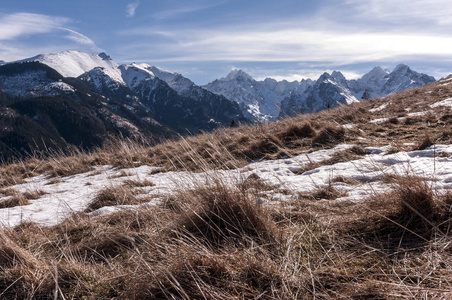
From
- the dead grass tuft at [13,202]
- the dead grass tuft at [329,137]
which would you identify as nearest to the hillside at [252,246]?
the dead grass tuft at [13,202]

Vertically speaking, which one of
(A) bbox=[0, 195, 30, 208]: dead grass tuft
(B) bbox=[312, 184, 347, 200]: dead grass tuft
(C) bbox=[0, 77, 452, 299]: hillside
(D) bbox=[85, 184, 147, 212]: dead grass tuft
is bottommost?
(A) bbox=[0, 195, 30, 208]: dead grass tuft

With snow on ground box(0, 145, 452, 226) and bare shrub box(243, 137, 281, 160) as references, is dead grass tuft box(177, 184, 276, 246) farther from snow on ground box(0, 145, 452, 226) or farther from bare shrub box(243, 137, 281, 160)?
bare shrub box(243, 137, 281, 160)

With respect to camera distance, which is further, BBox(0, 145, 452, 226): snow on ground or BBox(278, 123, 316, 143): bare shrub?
BBox(278, 123, 316, 143): bare shrub

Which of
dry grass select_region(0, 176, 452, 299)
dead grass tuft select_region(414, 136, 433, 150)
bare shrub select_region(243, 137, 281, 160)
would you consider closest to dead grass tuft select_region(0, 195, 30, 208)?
dry grass select_region(0, 176, 452, 299)

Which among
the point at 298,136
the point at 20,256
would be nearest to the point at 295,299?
the point at 20,256

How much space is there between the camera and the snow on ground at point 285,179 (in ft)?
10.5

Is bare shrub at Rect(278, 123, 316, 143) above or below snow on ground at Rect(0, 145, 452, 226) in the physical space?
above

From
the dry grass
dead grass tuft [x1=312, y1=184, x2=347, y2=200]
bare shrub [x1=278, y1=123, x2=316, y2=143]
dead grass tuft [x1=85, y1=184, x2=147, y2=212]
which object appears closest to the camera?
the dry grass

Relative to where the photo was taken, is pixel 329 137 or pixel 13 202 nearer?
pixel 13 202

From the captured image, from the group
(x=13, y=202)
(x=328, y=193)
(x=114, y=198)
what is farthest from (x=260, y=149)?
(x=13, y=202)

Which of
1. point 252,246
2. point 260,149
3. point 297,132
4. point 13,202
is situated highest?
point 297,132

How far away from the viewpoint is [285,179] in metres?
4.55

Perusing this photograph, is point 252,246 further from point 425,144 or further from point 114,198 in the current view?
point 425,144

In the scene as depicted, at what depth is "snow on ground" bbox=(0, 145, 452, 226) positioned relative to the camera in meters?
3.21
